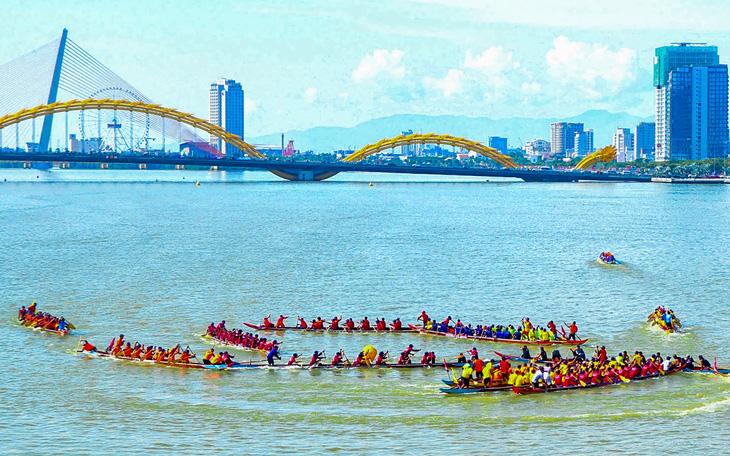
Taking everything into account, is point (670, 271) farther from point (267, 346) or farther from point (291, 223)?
point (291, 223)

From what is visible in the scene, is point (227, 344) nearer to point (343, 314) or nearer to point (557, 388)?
point (343, 314)

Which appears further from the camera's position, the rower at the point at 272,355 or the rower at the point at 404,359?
the rower at the point at 272,355

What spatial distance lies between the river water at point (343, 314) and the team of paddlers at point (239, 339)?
39.4 inches

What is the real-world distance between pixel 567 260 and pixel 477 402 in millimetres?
42192

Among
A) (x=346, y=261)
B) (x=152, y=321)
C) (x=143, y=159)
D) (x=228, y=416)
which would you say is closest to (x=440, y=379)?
(x=228, y=416)

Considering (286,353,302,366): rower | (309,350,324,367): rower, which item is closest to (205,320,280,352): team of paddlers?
(286,353,302,366): rower

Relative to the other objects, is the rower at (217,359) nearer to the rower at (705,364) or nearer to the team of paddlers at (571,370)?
the team of paddlers at (571,370)

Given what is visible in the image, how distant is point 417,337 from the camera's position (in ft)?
149

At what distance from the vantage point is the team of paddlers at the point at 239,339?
42.2m

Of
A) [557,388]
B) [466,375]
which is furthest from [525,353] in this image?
[466,375]

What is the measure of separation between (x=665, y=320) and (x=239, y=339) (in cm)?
2085

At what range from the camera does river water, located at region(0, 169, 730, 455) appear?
32094 millimetres

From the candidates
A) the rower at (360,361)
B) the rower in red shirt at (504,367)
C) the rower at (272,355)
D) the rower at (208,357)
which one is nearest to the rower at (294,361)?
the rower at (272,355)

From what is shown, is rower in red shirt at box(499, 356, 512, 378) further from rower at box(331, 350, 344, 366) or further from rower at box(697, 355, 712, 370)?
rower at box(697, 355, 712, 370)
